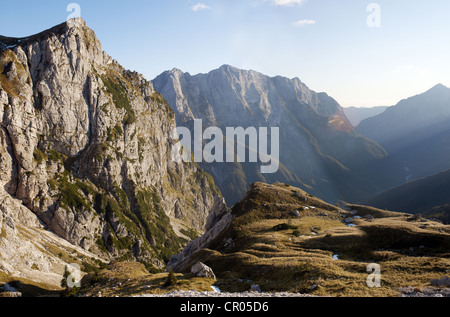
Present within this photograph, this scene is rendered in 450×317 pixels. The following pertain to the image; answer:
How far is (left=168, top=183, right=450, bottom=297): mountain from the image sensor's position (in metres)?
38.5

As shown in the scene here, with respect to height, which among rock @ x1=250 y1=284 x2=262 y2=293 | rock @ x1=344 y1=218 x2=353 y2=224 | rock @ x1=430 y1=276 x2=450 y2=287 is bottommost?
rock @ x1=344 y1=218 x2=353 y2=224

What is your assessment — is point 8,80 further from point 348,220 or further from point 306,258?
point 348,220

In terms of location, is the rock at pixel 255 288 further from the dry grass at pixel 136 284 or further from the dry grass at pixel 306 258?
the dry grass at pixel 136 284

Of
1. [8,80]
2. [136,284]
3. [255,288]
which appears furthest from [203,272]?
[8,80]

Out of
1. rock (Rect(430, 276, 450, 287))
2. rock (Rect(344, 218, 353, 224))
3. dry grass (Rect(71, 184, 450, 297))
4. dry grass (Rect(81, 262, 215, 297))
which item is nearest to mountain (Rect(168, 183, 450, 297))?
dry grass (Rect(71, 184, 450, 297))

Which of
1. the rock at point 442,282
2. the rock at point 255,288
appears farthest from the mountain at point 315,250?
the rock at point 255,288

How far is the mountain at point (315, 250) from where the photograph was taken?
1516 inches

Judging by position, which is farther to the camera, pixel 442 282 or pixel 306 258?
pixel 306 258

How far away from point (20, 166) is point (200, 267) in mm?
185978

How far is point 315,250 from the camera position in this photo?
6188 centimetres

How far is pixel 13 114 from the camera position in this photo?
181 m

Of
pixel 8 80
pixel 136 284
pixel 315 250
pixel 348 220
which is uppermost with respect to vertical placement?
pixel 8 80

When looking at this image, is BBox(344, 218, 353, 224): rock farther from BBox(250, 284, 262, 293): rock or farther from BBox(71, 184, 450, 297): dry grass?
BBox(250, 284, 262, 293): rock
